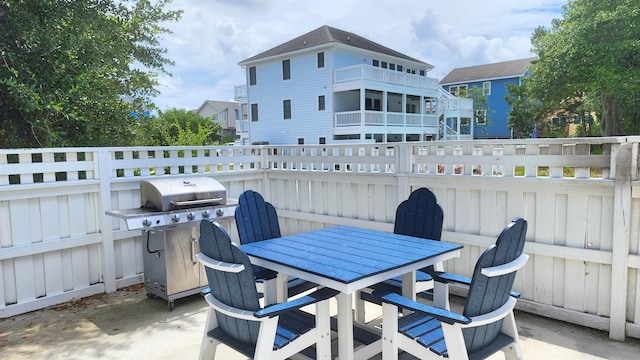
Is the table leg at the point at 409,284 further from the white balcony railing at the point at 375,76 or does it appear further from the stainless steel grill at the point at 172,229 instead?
the white balcony railing at the point at 375,76

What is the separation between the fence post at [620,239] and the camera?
9.78ft

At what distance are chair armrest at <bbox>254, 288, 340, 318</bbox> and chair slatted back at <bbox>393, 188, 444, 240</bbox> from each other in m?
1.18

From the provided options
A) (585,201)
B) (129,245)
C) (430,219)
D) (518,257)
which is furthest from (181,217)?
(585,201)

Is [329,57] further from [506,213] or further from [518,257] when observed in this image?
[518,257]

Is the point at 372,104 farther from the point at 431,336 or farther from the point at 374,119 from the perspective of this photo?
the point at 431,336

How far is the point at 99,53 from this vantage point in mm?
5637

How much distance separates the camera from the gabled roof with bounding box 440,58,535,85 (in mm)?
27642

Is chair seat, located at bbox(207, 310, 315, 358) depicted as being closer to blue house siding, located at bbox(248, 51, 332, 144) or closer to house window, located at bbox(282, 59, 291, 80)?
blue house siding, located at bbox(248, 51, 332, 144)

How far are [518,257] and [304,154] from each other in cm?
348

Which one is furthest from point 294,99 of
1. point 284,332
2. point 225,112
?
point 225,112

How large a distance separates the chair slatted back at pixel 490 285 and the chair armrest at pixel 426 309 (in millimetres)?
76

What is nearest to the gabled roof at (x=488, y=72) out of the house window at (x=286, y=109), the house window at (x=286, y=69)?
the house window at (x=286, y=69)

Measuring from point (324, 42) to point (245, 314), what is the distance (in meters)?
17.7

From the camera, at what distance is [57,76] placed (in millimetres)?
5055
